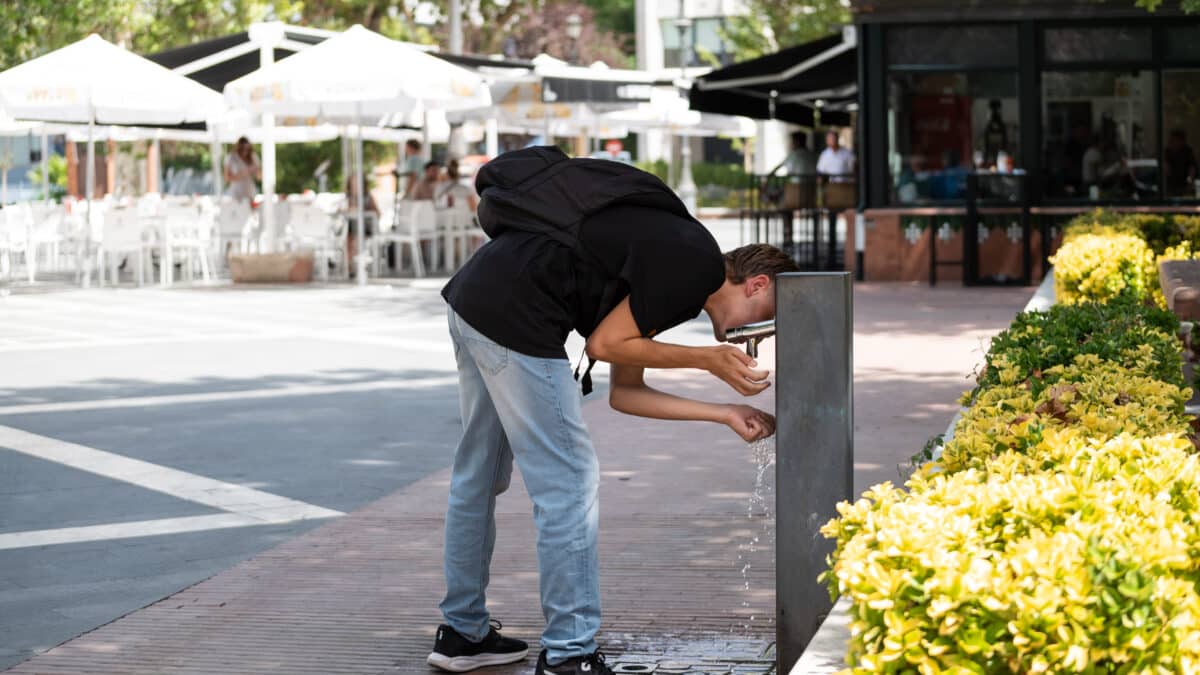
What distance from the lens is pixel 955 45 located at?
61.9 feet

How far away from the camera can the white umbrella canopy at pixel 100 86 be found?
18.5m

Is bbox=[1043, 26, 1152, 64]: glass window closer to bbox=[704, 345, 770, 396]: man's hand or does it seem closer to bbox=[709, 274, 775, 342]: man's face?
bbox=[709, 274, 775, 342]: man's face

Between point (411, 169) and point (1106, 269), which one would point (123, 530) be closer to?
point (1106, 269)

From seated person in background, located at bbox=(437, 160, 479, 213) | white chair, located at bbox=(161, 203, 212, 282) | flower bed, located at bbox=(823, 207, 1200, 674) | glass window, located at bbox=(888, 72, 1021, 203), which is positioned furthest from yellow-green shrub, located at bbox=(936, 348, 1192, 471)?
seated person in background, located at bbox=(437, 160, 479, 213)

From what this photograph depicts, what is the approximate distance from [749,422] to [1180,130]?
15819 millimetres

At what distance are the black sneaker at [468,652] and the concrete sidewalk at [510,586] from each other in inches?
1.8

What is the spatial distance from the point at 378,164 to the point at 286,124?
1869 cm

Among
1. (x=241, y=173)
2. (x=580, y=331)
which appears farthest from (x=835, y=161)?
(x=580, y=331)

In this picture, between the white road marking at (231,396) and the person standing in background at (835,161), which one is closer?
the white road marking at (231,396)

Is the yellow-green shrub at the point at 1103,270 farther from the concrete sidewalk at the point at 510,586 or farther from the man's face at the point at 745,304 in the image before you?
the man's face at the point at 745,304

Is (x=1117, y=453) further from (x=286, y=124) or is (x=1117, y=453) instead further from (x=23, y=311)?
(x=286, y=124)

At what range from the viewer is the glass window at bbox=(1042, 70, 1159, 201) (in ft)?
61.7

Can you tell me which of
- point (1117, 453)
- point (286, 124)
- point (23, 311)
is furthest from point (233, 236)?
point (1117, 453)

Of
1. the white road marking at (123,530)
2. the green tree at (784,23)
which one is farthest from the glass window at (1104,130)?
the green tree at (784,23)
